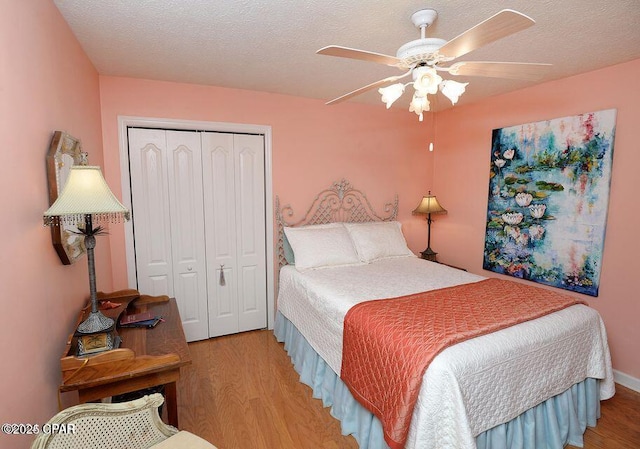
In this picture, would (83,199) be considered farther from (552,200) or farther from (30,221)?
(552,200)

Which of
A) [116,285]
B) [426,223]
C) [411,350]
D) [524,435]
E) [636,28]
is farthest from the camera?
[426,223]

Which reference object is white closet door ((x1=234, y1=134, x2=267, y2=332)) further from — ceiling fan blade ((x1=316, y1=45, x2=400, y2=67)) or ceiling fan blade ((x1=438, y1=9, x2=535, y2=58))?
ceiling fan blade ((x1=438, y1=9, x2=535, y2=58))

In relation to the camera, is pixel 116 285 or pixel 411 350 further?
pixel 116 285

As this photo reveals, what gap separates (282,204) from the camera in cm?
329

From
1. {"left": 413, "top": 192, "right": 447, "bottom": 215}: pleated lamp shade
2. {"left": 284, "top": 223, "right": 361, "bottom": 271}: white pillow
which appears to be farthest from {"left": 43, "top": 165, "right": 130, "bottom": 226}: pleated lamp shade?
{"left": 413, "top": 192, "right": 447, "bottom": 215}: pleated lamp shade

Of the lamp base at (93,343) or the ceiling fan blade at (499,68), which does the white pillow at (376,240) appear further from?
the lamp base at (93,343)

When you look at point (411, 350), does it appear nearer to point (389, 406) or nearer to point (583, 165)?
point (389, 406)

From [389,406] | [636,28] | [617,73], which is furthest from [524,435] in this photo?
[617,73]

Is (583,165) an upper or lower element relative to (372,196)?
upper

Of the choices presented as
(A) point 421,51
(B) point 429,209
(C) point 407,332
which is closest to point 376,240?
(B) point 429,209

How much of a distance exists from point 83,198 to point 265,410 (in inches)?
67.4

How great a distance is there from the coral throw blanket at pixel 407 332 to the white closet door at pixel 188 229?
68.4 inches

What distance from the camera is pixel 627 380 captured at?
246 centimetres

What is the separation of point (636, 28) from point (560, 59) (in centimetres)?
45
